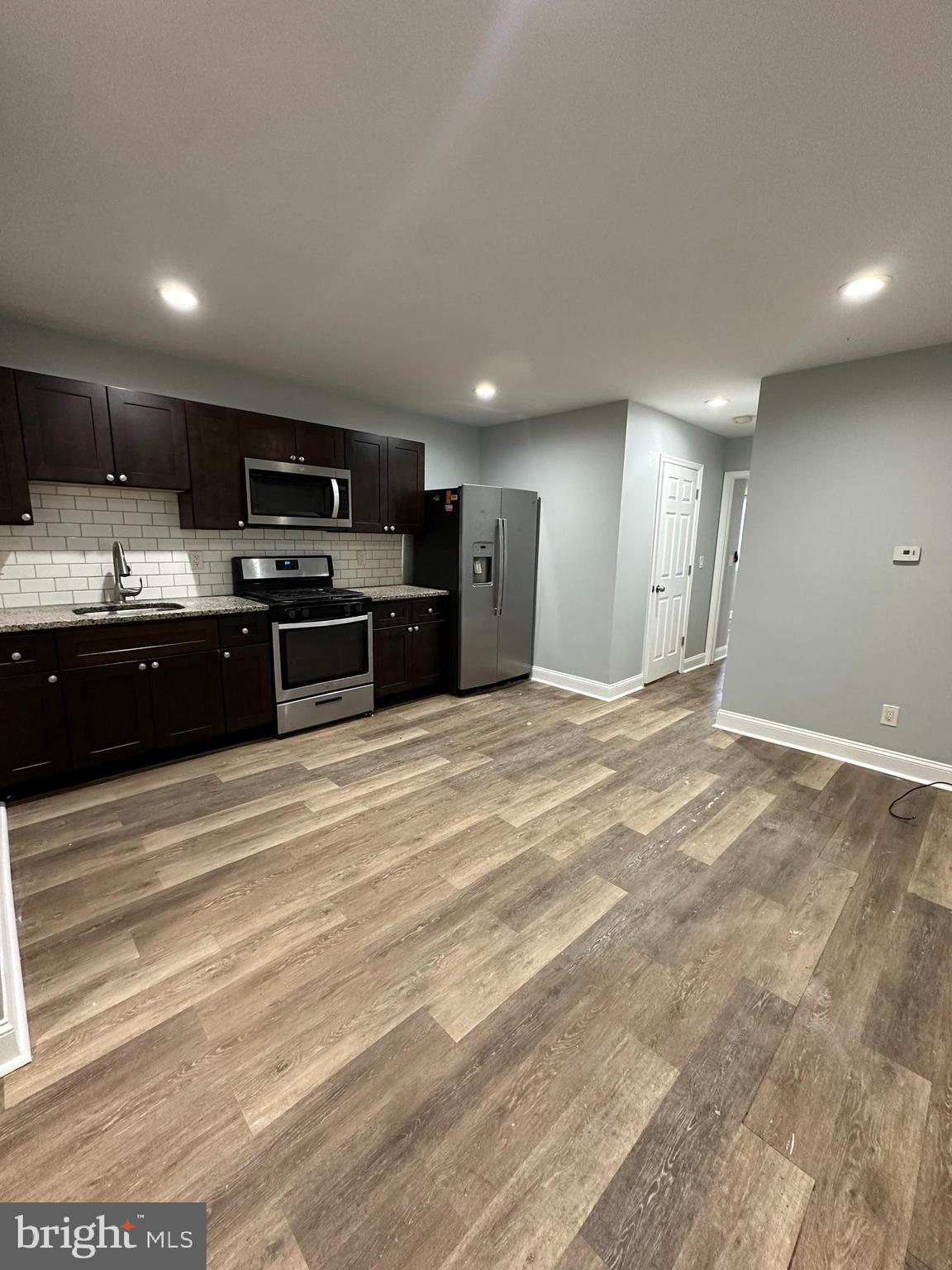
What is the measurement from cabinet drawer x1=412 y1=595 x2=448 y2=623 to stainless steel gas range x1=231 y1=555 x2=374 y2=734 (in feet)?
1.58

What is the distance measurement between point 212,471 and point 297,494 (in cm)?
58

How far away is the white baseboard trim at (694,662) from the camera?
551 cm

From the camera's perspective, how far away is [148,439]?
3041mm

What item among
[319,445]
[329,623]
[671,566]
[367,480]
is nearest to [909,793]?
[671,566]

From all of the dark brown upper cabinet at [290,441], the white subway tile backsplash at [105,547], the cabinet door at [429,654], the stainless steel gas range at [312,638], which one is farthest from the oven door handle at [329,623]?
the dark brown upper cabinet at [290,441]

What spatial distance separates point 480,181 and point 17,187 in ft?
4.98

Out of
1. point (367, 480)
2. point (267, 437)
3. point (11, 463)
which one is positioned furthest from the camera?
point (367, 480)

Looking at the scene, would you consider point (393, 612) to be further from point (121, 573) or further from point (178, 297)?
point (178, 297)

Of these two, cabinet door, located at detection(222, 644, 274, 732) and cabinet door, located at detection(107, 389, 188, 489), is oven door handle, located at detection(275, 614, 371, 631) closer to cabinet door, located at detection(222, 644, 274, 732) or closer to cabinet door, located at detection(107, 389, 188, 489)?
cabinet door, located at detection(222, 644, 274, 732)

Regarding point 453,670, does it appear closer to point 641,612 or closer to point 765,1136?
point 641,612

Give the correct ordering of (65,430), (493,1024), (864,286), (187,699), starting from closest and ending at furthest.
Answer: (493,1024), (864,286), (65,430), (187,699)

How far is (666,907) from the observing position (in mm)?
2008

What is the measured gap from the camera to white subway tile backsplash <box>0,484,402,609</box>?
116 inches

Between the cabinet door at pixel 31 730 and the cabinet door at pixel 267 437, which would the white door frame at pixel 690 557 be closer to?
the cabinet door at pixel 267 437
